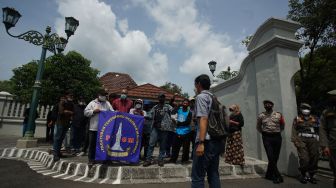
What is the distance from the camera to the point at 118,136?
5.25 m

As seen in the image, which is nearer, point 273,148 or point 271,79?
point 273,148

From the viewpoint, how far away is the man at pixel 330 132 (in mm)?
3941

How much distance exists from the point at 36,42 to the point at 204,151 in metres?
9.13

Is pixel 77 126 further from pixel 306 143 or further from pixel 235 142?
pixel 306 143

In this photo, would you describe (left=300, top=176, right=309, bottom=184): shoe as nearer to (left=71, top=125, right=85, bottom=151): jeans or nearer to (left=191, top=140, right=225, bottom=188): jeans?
(left=191, top=140, right=225, bottom=188): jeans

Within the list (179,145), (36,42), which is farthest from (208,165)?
(36,42)

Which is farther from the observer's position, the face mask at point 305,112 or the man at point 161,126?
the man at point 161,126

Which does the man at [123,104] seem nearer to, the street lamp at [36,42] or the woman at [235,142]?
the woman at [235,142]

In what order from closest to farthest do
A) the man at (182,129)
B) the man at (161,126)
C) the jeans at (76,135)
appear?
the man at (161,126), the man at (182,129), the jeans at (76,135)

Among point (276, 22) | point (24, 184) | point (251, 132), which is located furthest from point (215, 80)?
point (24, 184)

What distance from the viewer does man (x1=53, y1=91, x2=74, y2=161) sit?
5.79m

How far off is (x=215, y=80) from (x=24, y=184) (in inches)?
372

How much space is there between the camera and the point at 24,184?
423 cm

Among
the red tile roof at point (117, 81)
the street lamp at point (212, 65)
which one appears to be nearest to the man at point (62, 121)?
the street lamp at point (212, 65)
